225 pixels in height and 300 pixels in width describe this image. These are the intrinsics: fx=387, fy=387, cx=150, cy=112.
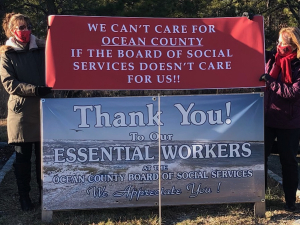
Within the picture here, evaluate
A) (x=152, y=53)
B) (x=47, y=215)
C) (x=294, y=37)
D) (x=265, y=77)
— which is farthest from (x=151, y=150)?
(x=294, y=37)

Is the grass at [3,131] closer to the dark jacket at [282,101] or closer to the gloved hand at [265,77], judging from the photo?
the dark jacket at [282,101]

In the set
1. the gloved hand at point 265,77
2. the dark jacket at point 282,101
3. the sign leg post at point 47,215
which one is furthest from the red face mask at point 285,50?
the sign leg post at point 47,215

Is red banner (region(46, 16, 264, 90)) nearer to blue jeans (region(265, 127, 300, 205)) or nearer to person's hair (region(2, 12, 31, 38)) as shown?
person's hair (region(2, 12, 31, 38))

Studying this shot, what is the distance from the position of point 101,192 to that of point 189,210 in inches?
41.4

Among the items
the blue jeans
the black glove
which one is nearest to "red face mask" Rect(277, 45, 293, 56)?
the blue jeans

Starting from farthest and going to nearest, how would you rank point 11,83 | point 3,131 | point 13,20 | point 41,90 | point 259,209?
point 3,131, point 259,209, point 13,20, point 11,83, point 41,90

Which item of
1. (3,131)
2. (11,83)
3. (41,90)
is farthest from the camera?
(3,131)

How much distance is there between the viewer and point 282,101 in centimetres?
398

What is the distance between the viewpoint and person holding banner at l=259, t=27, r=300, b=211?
383 cm

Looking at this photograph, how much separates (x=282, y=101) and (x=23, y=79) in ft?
8.74

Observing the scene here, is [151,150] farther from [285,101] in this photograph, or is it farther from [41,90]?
[285,101]

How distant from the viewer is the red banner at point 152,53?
3777 mm

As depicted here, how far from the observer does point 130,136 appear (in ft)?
12.7

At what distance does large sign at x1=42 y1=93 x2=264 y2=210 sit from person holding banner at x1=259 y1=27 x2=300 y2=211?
0.73 ft
